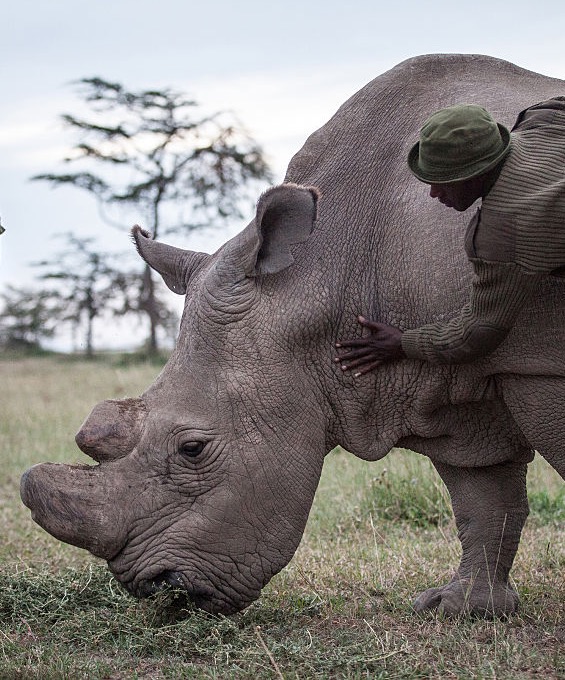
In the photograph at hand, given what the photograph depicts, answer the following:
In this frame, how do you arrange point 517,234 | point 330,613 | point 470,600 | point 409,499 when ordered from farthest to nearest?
point 409,499, point 470,600, point 330,613, point 517,234

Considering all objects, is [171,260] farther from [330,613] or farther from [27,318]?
[27,318]

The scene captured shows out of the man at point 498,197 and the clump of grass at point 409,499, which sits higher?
the man at point 498,197

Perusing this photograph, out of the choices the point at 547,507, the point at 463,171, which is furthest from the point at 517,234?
the point at 547,507

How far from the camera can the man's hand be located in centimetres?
435

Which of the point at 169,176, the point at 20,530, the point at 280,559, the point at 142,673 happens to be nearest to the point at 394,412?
the point at 280,559

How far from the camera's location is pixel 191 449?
4316 millimetres

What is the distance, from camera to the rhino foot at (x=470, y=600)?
4938 millimetres

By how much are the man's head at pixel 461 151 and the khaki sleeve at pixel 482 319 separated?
294 mm

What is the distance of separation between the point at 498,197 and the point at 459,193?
190 millimetres

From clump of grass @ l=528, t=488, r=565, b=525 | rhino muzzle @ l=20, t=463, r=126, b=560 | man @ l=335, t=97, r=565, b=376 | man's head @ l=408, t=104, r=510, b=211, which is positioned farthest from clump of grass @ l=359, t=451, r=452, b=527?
man's head @ l=408, t=104, r=510, b=211

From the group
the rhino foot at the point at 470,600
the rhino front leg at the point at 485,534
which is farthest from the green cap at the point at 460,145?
the rhino foot at the point at 470,600

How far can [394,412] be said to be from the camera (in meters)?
4.52

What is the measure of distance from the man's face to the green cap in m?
0.06

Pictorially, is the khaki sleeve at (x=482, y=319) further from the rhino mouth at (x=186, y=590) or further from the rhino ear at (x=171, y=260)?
the rhino mouth at (x=186, y=590)
